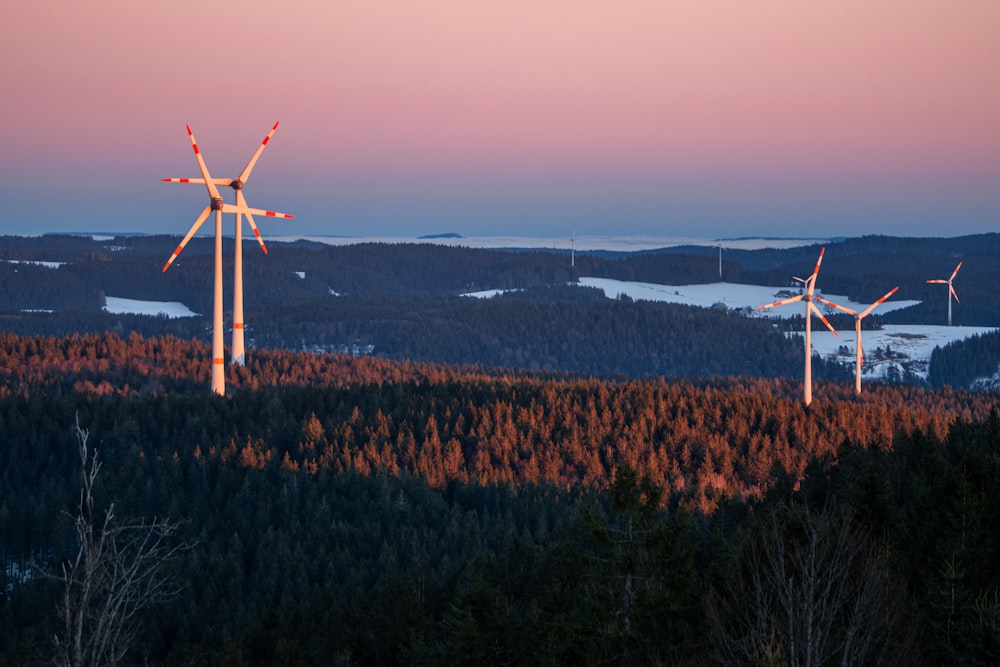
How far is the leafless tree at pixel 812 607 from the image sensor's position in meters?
32.3

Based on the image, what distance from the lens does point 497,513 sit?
123125 mm

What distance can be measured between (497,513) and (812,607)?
92.0 m

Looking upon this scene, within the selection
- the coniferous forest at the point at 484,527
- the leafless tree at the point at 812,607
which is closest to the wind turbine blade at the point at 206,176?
the coniferous forest at the point at 484,527

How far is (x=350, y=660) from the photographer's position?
67125 mm

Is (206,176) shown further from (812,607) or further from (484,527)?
(812,607)

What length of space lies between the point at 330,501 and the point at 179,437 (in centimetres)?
2983

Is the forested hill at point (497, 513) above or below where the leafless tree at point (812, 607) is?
below

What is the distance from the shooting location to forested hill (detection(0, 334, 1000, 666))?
40.3 metres

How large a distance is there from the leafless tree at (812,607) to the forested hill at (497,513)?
0.80 feet

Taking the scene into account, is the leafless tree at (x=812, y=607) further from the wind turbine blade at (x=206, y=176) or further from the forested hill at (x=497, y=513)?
the wind turbine blade at (x=206, y=176)

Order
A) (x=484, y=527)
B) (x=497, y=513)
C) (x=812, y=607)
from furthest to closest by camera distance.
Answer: (x=497, y=513)
(x=484, y=527)
(x=812, y=607)

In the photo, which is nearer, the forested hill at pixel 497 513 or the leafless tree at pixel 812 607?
the leafless tree at pixel 812 607

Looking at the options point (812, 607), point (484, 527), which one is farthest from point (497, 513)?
point (812, 607)

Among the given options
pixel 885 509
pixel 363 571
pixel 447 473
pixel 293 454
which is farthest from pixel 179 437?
pixel 885 509
